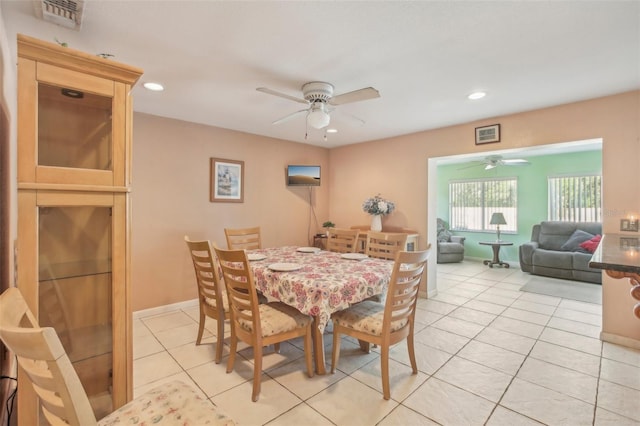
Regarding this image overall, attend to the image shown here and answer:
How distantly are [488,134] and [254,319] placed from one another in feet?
11.0

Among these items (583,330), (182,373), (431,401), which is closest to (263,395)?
(182,373)

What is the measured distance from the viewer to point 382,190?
462 centimetres

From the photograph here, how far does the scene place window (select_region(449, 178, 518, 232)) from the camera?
652cm

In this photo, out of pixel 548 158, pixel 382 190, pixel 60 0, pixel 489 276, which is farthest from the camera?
pixel 548 158

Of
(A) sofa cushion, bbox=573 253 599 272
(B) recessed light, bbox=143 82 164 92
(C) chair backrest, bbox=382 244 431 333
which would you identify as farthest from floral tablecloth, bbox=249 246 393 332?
(A) sofa cushion, bbox=573 253 599 272

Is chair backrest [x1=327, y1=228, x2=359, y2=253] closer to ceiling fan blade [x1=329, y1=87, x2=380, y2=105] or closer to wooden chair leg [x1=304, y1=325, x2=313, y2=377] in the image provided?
wooden chair leg [x1=304, y1=325, x2=313, y2=377]

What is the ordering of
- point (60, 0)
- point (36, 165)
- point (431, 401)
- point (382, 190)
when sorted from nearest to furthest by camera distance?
point (36, 165)
point (60, 0)
point (431, 401)
point (382, 190)

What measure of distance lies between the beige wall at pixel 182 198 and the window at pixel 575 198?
5.52 meters

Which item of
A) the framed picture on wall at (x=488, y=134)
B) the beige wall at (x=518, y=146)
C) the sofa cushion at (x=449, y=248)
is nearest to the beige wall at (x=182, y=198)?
the beige wall at (x=518, y=146)

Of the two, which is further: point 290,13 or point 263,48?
point 263,48

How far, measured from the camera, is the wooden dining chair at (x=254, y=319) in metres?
1.94

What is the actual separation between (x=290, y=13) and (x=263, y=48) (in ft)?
1.37

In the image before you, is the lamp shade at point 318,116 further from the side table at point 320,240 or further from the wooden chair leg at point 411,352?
the side table at point 320,240

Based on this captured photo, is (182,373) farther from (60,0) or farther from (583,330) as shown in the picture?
(583,330)
